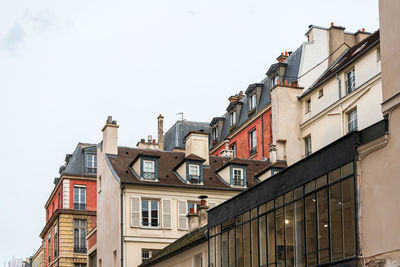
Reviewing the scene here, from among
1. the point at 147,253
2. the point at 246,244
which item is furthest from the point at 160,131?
the point at 246,244

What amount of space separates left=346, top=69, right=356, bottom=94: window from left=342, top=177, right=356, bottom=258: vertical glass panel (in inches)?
844

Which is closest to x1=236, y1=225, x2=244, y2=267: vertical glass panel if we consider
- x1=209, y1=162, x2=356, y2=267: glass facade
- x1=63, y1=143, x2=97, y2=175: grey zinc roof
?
x1=209, y1=162, x2=356, y2=267: glass facade

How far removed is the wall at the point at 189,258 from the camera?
97.8ft

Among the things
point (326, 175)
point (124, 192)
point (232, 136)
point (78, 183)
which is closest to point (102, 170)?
point (124, 192)

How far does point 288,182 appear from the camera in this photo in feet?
74.3

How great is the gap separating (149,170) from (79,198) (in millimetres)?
21892

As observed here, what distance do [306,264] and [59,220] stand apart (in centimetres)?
4382

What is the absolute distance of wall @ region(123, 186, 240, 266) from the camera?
41156mm

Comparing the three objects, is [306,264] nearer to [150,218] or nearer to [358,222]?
[358,222]

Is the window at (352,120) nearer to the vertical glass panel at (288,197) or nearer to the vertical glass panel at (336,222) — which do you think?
the vertical glass panel at (288,197)

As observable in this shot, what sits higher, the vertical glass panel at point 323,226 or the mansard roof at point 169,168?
the mansard roof at point 169,168

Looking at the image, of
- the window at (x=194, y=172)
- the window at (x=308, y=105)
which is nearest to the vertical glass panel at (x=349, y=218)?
the window at (x=194, y=172)

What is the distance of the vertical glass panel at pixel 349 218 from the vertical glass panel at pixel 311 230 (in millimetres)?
1630

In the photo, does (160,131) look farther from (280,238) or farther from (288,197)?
(288,197)
